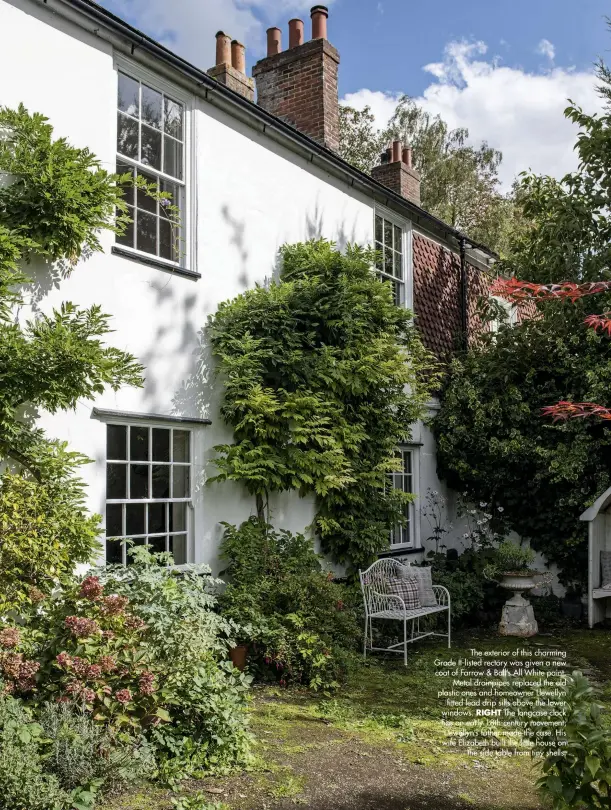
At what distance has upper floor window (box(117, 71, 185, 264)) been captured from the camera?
27.1 ft

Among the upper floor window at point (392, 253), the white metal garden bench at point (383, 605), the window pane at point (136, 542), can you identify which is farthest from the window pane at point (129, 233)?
the upper floor window at point (392, 253)

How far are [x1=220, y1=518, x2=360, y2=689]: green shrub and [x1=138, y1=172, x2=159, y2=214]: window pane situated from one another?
12.4 ft

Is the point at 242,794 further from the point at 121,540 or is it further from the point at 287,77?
the point at 287,77

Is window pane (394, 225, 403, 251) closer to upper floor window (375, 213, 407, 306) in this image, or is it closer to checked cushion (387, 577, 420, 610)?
upper floor window (375, 213, 407, 306)

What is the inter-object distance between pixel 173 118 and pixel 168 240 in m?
1.46

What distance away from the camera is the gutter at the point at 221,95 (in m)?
7.56

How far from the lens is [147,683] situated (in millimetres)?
5340

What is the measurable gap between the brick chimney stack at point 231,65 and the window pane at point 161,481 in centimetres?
559

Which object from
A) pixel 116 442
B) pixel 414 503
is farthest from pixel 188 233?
pixel 414 503

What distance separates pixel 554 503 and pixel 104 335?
8161mm

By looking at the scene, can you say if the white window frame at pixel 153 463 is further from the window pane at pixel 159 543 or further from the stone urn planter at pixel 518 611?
the stone urn planter at pixel 518 611

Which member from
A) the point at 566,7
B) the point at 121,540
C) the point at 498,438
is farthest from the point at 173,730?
the point at 498,438

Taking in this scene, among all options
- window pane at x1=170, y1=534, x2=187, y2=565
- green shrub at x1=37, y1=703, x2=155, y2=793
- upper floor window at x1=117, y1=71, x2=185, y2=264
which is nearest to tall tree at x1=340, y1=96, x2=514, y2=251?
upper floor window at x1=117, y1=71, x2=185, y2=264

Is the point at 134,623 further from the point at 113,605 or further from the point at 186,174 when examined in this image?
the point at 186,174
